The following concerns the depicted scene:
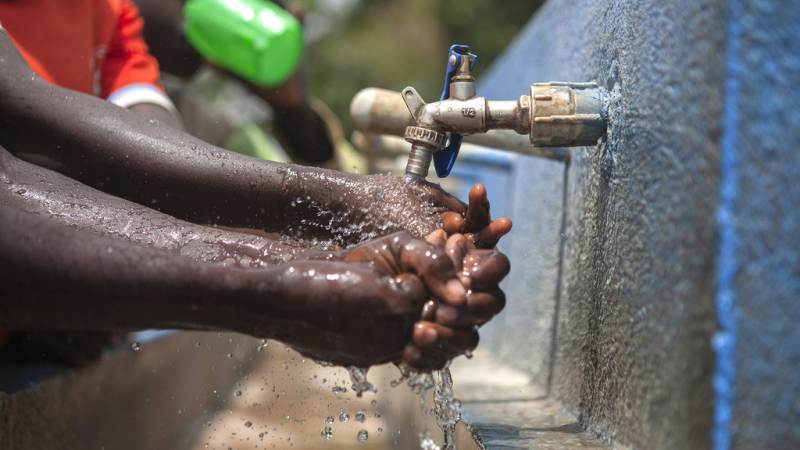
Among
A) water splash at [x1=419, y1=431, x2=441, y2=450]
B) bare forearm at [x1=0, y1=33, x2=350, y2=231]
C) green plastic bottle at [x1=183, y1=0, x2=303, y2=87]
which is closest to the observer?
bare forearm at [x1=0, y1=33, x2=350, y2=231]

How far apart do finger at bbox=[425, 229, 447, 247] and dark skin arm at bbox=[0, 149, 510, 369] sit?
1.2 inches

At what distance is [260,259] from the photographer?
4.83ft

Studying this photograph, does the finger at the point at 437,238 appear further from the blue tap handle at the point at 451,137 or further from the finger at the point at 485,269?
the blue tap handle at the point at 451,137

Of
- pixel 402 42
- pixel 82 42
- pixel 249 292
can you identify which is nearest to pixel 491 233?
pixel 249 292

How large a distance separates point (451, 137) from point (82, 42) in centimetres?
140

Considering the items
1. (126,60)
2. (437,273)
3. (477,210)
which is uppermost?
(126,60)

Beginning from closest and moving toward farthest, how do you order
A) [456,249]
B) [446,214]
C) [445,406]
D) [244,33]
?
[456,249], [446,214], [445,406], [244,33]

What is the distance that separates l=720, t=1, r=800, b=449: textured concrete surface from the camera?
3.35ft

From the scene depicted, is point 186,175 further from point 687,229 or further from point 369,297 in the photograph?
point 687,229

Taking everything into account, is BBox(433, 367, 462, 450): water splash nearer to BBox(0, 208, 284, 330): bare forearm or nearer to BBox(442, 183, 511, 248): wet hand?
BBox(442, 183, 511, 248): wet hand

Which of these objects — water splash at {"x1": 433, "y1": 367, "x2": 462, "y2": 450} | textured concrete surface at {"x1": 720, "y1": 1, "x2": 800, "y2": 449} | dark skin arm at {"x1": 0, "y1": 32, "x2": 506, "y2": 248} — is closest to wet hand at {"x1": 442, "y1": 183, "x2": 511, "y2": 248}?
dark skin arm at {"x1": 0, "y1": 32, "x2": 506, "y2": 248}

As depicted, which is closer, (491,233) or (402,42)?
(491,233)

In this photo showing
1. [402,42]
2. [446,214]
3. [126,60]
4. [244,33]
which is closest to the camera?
[446,214]

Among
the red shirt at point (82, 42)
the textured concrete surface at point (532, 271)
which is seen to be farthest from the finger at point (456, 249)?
the red shirt at point (82, 42)
